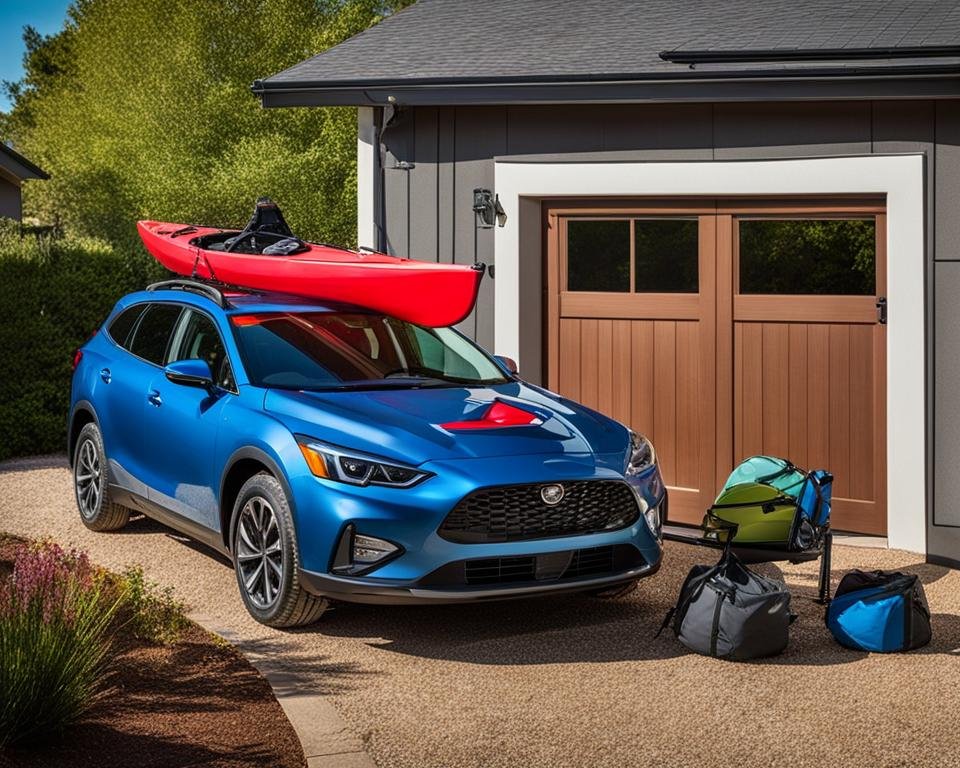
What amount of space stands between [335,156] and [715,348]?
113 feet

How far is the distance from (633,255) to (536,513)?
4167 mm

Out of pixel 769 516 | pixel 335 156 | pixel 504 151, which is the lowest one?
pixel 769 516

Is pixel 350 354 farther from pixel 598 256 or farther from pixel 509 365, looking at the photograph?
pixel 598 256

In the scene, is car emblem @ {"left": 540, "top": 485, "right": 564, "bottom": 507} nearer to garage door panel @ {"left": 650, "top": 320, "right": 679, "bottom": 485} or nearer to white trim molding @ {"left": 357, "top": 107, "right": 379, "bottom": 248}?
garage door panel @ {"left": 650, "top": 320, "right": 679, "bottom": 485}

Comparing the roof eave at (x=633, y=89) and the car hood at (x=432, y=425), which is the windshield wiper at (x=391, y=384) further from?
the roof eave at (x=633, y=89)

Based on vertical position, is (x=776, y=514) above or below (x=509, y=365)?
below

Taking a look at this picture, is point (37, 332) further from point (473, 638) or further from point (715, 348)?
point (473, 638)

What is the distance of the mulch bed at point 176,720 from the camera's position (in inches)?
212

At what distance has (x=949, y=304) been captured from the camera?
974 centimetres

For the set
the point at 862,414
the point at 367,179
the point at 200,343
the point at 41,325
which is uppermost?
the point at 367,179

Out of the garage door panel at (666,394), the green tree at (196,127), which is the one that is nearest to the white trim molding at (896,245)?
the garage door panel at (666,394)

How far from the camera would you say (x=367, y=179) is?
38.0 feet

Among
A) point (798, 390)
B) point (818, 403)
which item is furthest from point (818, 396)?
point (798, 390)

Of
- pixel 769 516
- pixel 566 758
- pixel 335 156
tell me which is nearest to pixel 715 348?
pixel 769 516
